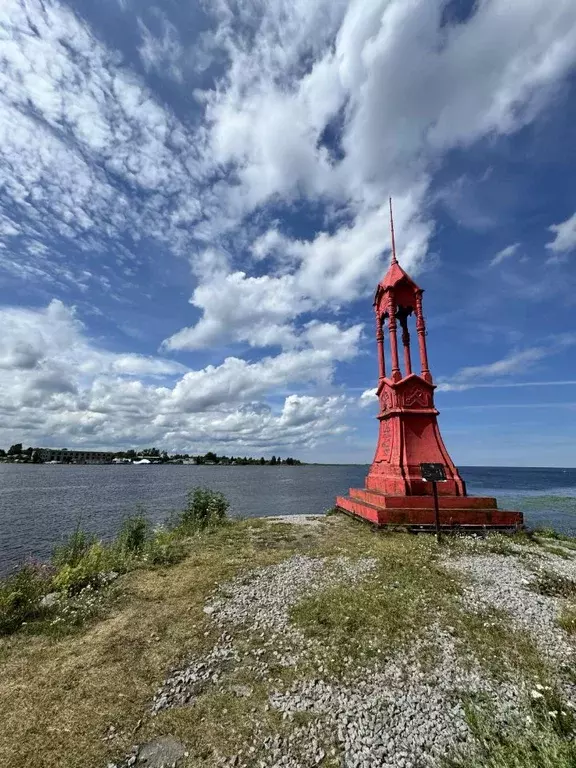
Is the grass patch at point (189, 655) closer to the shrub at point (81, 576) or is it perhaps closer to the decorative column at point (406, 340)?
the shrub at point (81, 576)

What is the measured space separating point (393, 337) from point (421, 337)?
124cm

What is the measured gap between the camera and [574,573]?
9.61 meters

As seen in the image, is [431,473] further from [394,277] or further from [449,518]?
[394,277]

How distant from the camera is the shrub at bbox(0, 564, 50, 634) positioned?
24.1 feet

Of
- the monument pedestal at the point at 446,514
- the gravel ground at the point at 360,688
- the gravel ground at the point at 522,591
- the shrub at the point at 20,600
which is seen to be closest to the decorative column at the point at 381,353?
the monument pedestal at the point at 446,514

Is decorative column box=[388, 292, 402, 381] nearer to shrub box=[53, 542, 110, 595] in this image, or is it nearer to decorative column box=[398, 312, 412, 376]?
decorative column box=[398, 312, 412, 376]

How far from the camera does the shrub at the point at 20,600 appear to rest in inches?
289

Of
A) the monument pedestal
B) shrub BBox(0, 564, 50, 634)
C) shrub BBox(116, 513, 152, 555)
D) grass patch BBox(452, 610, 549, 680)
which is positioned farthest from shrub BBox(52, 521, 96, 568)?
grass patch BBox(452, 610, 549, 680)

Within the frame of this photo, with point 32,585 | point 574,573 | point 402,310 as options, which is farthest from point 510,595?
point 402,310

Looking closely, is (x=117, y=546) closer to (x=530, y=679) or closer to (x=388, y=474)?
(x=388, y=474)

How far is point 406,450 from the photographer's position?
Result: 16016mm

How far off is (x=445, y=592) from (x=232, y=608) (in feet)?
13.9

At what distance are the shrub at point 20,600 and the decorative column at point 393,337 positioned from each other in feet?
45.7

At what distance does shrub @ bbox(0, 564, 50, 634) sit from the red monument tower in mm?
9767
